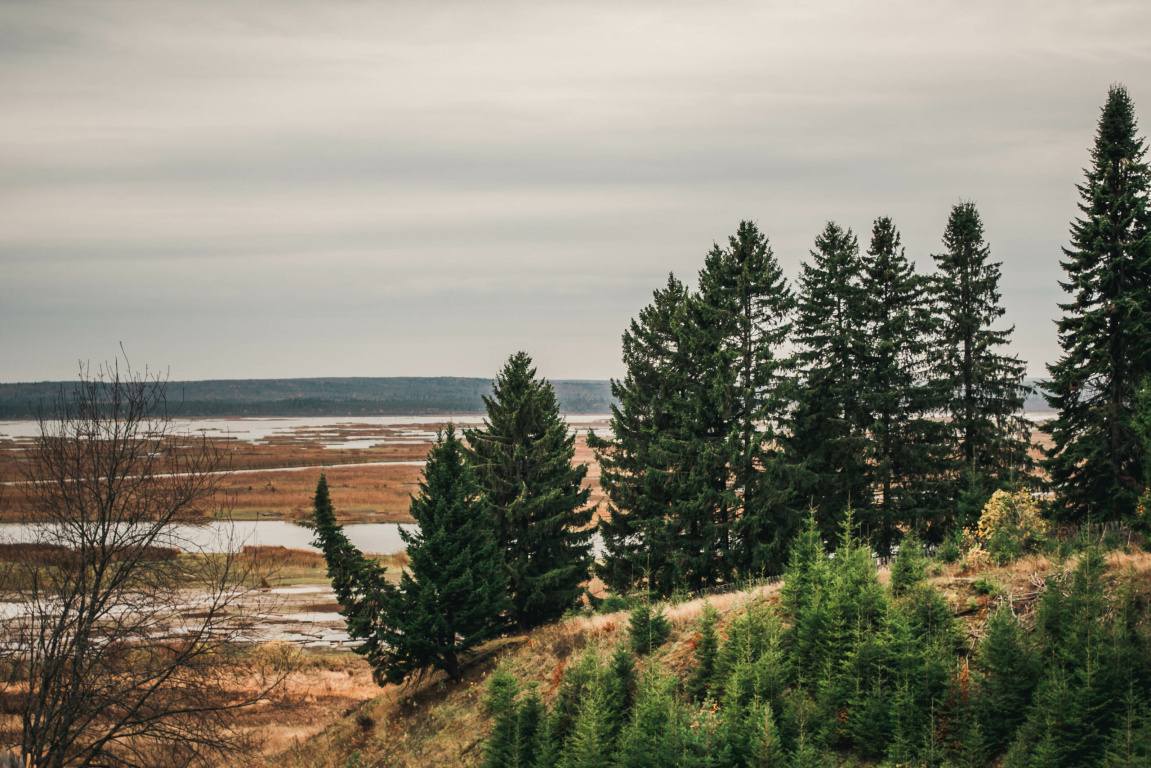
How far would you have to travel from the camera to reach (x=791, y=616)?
16.9 m

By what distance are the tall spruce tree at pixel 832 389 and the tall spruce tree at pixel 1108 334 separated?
6362 millimetres

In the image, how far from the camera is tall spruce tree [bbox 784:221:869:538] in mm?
28344

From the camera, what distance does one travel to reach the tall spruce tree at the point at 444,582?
23.5 metres

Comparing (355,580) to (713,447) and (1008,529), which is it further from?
(1008,529)

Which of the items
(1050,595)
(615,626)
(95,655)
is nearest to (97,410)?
(95,655)

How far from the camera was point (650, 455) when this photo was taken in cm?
2770

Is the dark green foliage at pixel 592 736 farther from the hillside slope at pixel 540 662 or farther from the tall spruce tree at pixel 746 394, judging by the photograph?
the tall spruce tree at pixel 746 394

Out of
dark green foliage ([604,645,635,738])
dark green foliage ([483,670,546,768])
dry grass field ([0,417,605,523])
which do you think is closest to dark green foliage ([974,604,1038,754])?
dark green foliage ([604,645,635,738])

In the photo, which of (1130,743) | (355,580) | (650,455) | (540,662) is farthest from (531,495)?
(1130,743)

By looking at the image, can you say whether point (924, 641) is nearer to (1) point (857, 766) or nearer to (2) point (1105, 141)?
(1) point (857, 766)

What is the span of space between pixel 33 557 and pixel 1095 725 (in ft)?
57.6

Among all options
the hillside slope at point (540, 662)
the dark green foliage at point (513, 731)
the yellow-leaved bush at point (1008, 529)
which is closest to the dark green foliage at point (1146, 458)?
the hillside slope at point (540, 662)

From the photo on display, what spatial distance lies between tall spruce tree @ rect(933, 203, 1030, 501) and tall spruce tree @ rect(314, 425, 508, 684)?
1880 cm

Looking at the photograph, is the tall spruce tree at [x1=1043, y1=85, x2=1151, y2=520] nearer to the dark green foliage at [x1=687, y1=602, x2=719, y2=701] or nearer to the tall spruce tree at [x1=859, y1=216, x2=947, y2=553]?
the tall spruce tree at [x1=859, y1=216, x2=947, y2=553]
